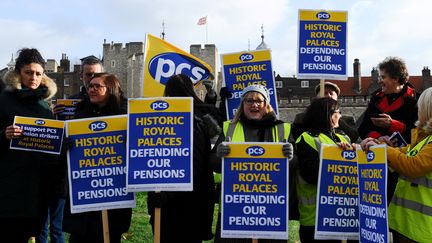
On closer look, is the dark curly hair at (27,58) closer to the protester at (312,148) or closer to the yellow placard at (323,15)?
the protester at (312,148)

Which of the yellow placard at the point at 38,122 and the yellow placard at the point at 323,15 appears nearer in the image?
the yellow placard at the point at 38,122

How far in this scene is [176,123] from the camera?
4.32m

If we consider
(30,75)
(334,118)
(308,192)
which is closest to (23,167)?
(30,75)

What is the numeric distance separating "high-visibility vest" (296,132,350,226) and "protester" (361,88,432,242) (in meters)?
0.50

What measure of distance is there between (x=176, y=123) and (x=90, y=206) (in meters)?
0.99

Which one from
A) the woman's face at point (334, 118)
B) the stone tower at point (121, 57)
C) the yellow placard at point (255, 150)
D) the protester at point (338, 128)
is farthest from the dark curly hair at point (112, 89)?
the stone tower at point (121, 57)

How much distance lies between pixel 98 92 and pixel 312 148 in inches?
75.0

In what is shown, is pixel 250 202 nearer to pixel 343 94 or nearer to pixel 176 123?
pixel 176 123

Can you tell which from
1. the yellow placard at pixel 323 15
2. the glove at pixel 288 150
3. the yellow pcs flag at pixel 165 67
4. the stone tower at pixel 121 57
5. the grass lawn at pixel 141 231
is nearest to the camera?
the glove at pixel 288 150

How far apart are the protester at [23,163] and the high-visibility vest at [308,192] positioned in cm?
215

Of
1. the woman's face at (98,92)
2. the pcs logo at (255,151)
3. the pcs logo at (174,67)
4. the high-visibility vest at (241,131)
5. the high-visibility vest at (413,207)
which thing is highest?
the pcs logo at (174,67)

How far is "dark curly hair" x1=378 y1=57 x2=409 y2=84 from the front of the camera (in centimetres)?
521

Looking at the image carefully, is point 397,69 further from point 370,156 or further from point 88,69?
point 88,69

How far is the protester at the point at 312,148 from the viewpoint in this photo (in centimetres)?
449
